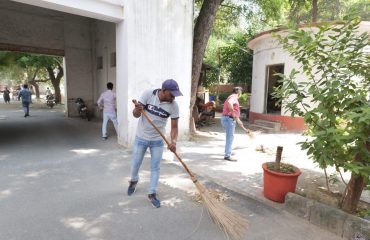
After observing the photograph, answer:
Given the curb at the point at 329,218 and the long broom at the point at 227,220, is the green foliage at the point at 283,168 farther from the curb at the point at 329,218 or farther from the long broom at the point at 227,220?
the long broom at the point at 227,220

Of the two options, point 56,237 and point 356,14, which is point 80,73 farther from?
point 356,14

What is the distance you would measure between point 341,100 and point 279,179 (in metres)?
1.44

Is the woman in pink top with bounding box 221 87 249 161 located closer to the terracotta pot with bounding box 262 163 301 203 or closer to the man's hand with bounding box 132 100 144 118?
the terracotta pot with bounding box 262 163 301 203

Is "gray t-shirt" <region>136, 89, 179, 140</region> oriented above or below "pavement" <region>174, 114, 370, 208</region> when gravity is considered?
above

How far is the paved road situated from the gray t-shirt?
1.03 m

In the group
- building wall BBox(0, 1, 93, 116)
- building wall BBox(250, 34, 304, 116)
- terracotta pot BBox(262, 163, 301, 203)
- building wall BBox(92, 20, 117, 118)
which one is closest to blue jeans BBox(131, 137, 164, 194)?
terracotta pot BBox(262, 163, 301, 203)

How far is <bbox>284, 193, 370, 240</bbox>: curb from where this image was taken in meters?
3.18

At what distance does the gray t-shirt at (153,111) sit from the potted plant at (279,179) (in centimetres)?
173

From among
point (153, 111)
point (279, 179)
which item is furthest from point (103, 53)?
point (279, 179)

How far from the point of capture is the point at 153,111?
3.92m

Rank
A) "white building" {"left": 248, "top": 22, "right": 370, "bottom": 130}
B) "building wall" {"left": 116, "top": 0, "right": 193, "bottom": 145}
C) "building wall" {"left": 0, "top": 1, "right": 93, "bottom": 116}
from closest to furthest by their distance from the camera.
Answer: "building wall" {"left": 116, "top": 0, "right": 193, "bottom": 145} → "white building" {"left": 248, "top": 22, "right": 370, "bottom": 130} → "building wall" {"left": 0, "top": 1, "right": 93, "bottom": 116}

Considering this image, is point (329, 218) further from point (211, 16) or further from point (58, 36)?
point (58, 36)

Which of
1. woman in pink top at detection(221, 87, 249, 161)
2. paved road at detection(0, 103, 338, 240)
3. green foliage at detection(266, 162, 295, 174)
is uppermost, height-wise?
woman in pink top at detection(221, 87, 249, 161)

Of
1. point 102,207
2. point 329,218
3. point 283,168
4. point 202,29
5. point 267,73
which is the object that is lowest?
point 102,207
